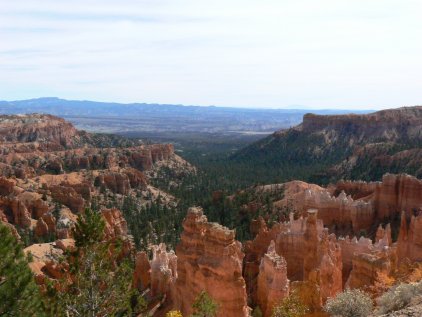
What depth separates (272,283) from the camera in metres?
25.1

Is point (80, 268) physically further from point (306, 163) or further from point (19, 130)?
point (19, 130)

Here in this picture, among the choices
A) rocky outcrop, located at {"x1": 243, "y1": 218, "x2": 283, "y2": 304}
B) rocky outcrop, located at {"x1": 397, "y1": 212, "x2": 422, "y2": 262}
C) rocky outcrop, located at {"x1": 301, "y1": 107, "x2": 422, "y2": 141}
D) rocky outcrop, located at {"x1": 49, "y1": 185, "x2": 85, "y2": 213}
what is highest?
rocky outcrop, located at {"x1": 301, "y1": 107, "x2": 422, "y2": 141}

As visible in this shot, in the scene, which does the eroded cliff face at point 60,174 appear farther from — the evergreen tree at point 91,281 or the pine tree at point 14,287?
the pine tree at point 14,287

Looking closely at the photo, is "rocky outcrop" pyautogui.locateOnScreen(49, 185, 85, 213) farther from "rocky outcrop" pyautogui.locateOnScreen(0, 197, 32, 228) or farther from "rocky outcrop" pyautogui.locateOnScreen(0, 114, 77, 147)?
"rocky outcrop" pyautogui.locateOnScreen(0, 114, 77, 147)

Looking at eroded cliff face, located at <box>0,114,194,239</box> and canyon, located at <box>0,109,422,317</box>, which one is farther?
eroded cliff face, located at <box>0,114,194,239</box>

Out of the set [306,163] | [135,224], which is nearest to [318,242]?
[135,224]

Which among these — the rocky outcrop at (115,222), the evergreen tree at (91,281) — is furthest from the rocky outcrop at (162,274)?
the rocky outcrop at (115,222)

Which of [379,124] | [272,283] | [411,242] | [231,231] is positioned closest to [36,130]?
[379,124]

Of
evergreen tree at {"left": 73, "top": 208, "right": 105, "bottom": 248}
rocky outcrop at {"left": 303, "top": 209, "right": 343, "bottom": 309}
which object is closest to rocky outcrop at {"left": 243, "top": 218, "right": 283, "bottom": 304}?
rocky outcrop at {"left": 303, "top": 209, "right": 343, "bottom": 309}

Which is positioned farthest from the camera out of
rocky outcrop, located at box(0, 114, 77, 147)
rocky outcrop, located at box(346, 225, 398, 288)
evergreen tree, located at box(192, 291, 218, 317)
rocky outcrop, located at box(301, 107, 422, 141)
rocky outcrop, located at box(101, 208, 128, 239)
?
rocky outcrop, located at box(0, 114, 77, 147)

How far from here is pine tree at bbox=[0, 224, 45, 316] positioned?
17156 mm

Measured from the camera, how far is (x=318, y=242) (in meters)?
31.4

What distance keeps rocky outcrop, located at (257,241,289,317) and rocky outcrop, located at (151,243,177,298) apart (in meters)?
5.61

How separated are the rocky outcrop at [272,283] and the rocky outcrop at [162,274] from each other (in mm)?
5611
